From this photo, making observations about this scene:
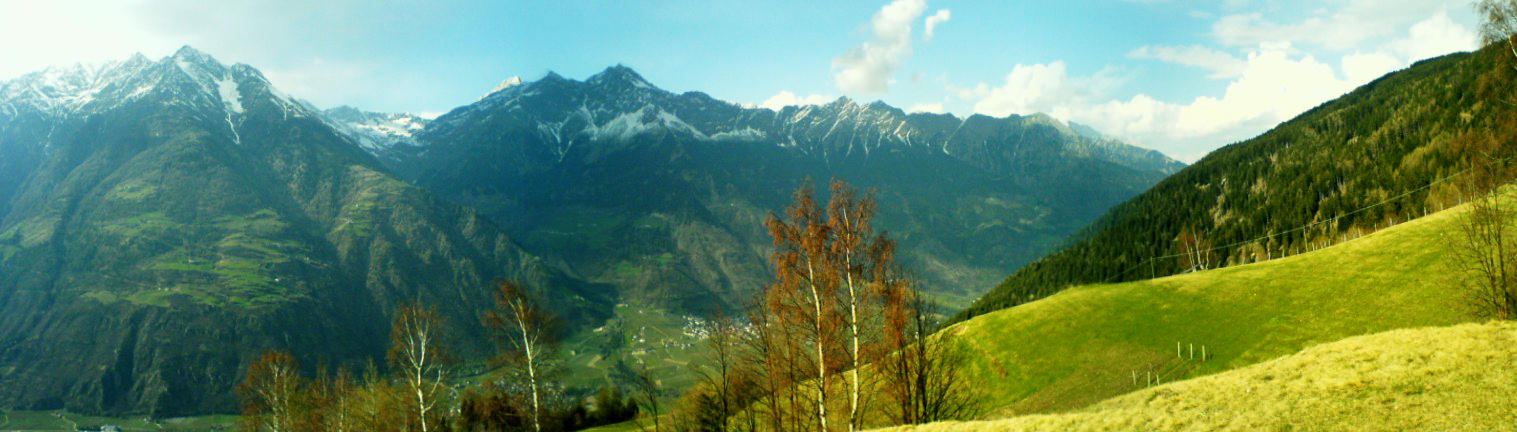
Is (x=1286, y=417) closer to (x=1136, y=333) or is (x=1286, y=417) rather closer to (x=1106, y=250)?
(x=1136, y=333)

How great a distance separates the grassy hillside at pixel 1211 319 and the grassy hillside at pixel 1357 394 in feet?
89.9

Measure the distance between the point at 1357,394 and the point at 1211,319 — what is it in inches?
1950

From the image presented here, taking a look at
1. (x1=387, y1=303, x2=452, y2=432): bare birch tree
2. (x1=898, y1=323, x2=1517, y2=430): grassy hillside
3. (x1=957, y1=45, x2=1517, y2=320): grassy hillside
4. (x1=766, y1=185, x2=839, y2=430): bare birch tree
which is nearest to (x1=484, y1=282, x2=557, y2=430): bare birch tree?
(x1=387, y1=303, x2=452, y2=432): bare birch tree

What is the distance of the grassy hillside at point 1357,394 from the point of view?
825 inches

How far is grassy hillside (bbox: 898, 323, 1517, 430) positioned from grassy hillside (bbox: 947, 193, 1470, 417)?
27391 millimetres

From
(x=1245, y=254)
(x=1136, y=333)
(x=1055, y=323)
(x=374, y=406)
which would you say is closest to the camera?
(x=374, y=406)

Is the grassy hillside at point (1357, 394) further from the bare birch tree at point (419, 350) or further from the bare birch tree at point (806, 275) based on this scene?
A: the bare birch tree at point (419, 350)

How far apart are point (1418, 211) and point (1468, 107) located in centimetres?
7019

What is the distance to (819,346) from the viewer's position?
2972 cm

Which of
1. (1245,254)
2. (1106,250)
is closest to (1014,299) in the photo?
(1106,250)

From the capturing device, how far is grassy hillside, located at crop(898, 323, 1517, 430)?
21.0m

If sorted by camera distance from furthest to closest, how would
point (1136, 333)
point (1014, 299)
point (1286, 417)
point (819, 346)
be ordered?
point (1014, 299) < point (1136, 333) < point (819, 346) < point (1286, 417)

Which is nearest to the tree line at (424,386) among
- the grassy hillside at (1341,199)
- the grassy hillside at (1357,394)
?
the grassy hillside at (1357,394)

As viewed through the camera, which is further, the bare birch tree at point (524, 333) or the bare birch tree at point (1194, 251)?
the bare birch tree at point (1194, 251)
